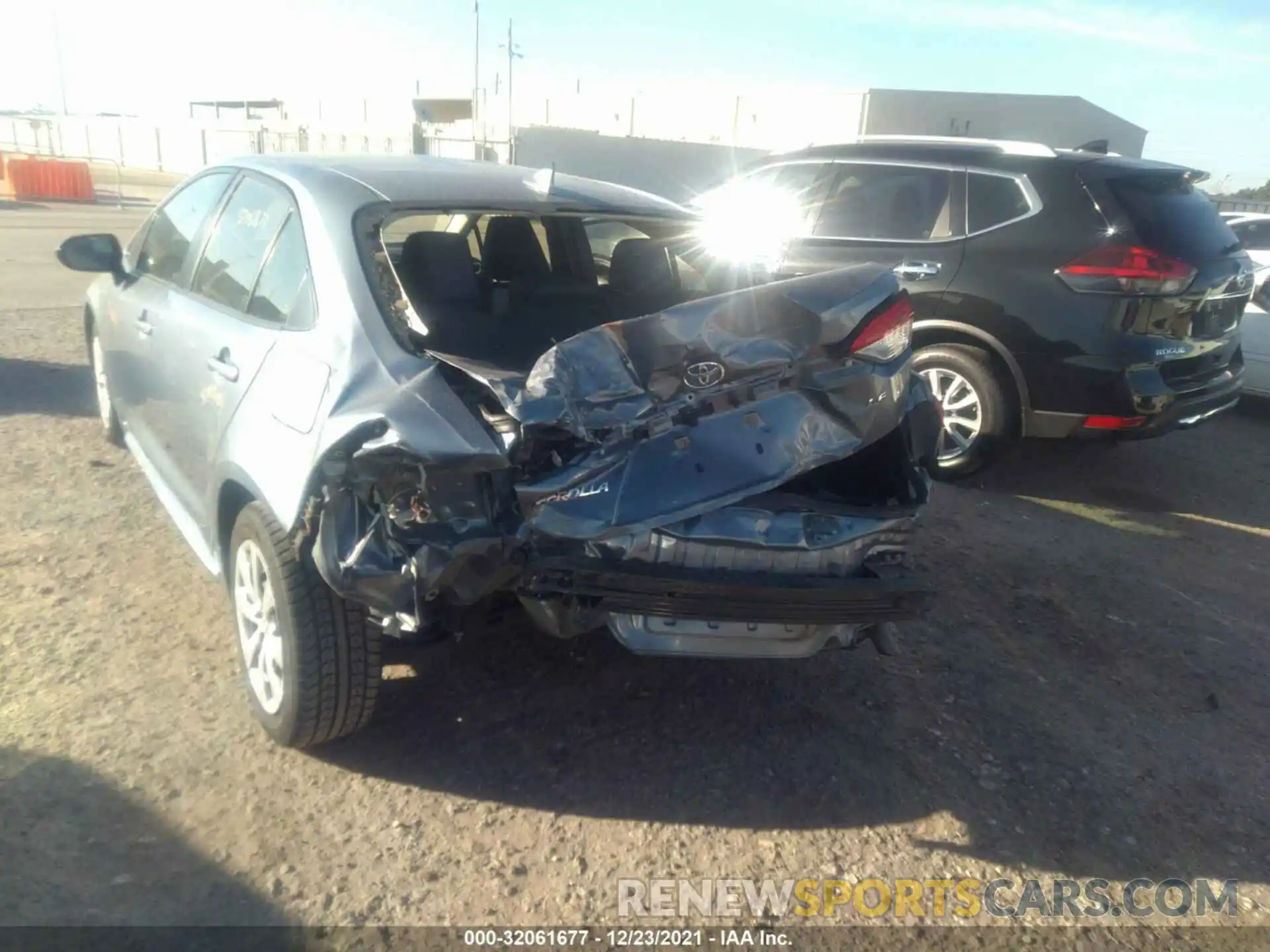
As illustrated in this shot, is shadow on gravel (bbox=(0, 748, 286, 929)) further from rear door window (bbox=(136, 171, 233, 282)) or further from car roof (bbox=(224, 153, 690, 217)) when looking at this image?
rear door window (bbox=(136, 171, 233, 282))

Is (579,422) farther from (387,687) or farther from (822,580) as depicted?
(387,687)

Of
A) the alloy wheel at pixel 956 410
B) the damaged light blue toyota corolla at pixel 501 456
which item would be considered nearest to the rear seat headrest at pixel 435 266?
the damaged light blue toyota corolla at pixel 501 456

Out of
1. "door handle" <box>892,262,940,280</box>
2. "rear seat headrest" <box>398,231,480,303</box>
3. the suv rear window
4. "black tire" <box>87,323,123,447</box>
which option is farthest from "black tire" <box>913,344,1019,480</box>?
"black tire" <box>87,323,123,447</box>

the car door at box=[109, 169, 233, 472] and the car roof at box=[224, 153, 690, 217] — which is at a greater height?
the car roof at box=[224, 153, 690, 217]

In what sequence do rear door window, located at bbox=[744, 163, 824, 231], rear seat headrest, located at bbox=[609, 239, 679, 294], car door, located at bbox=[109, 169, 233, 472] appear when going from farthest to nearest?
rear door window, located at bbox=[744, 163, 824, 231]
rear seat headrest, located at bbox=[609, 239, 679, 294]
car door, located at bbox=[109, 169, 233, 472]

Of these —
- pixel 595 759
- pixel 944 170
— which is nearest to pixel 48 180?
pixel 944 170

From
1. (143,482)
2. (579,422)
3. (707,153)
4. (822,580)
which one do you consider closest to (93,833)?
(579,422)

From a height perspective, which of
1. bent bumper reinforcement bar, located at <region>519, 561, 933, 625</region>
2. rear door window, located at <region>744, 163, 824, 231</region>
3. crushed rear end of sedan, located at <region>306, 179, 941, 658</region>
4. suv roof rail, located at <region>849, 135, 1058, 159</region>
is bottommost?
bent bumper reinforcement bar, located at <region>519, 561, 933, 625</region>

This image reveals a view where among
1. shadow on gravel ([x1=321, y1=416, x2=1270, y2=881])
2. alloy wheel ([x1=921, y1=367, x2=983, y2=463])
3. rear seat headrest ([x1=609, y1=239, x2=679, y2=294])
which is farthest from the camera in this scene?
alloy wheel ([x1=921, y1=367, x2=983, y2=463])

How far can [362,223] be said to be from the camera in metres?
3.05

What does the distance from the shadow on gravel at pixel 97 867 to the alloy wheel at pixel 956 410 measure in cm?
447

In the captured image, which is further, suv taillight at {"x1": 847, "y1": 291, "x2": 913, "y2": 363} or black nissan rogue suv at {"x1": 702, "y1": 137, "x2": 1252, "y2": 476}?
black nissan rogue suv at {"x1": 702, "y1": 137, "x2": 1252, "y2": 476}

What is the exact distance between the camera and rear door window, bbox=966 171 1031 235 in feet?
18.3

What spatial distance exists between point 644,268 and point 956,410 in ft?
8.37
